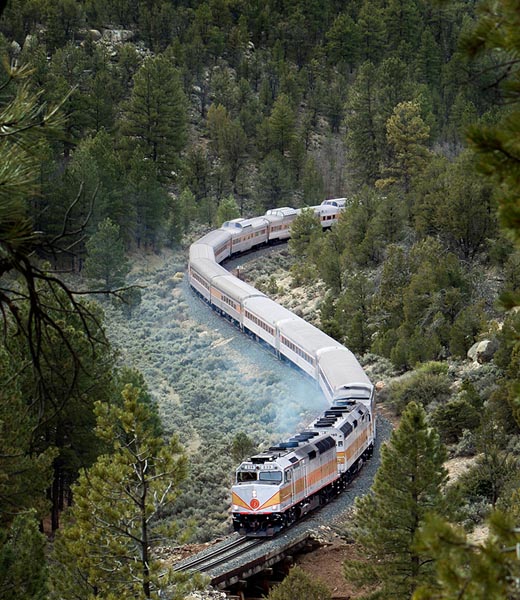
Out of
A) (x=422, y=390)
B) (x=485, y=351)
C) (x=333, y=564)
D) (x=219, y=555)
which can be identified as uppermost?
(x=219, y=555)

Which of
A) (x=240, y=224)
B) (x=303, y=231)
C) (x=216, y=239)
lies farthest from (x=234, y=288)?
(x=240, y=224)

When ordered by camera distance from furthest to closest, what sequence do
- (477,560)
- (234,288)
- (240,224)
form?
(240,224)
(234,288)
(477,560)

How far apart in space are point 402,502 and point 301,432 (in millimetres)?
11306

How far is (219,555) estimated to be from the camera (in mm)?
24891

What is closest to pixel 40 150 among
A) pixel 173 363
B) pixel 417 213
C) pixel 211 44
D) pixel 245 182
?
pixel 173 363

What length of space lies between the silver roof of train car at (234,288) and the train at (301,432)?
5 cm

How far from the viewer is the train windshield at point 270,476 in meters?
26.0

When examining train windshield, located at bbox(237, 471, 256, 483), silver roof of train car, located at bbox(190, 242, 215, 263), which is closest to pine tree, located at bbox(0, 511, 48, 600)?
train windshield, located at bbox(237, 471, 256, 483)

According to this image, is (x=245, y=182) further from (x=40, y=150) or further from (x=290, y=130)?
(x=40, y=150)

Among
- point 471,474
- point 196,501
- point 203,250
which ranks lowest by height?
point 203,250

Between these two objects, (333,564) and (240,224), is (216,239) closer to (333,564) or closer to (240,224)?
(240,224)

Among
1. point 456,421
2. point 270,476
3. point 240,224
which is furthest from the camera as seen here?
point 240,224

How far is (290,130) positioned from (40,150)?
80617mm

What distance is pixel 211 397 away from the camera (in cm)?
4234
